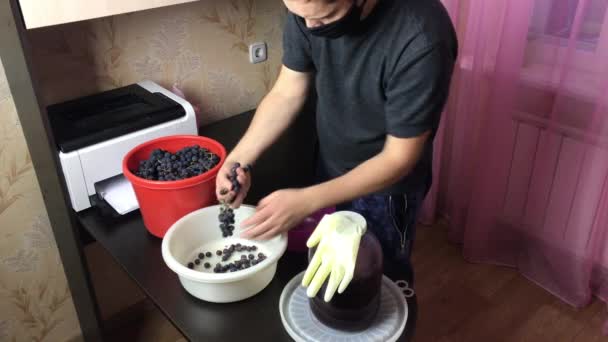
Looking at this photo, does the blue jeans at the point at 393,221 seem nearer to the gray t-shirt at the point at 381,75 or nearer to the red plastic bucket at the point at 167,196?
the gray t-shirt at the point at 381,75

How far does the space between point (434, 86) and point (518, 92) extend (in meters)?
0.96

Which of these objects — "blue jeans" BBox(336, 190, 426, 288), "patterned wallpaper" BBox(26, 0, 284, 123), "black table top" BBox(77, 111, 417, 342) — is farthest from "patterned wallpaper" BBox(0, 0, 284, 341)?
"blue jeans" BBox(336, 190, 426, 288)

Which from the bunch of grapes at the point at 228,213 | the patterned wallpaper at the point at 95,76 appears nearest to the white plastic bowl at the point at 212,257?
the bunch of grapes at the point at 228,213

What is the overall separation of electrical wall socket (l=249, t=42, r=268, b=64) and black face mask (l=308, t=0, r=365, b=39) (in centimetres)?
92

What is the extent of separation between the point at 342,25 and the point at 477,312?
1351 mm

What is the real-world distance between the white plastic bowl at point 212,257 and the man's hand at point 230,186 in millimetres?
38

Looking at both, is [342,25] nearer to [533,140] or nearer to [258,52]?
[258,52]

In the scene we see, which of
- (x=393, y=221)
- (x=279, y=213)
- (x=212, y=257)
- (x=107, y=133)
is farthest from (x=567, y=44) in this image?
(x=107, y=133)

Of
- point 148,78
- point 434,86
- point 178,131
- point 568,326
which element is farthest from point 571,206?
point 148,78

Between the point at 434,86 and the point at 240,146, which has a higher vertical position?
the point at 434,86

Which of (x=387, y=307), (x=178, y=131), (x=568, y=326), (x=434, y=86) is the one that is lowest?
(x=568, y=326)

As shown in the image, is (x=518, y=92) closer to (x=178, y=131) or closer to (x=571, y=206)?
(x=571, y=206)

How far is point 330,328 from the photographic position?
3.02 feet

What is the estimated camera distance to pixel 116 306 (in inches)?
73.9
